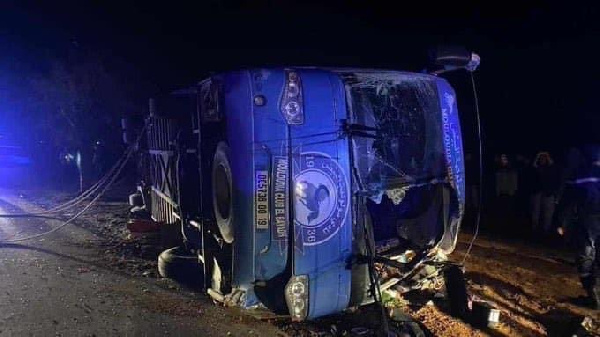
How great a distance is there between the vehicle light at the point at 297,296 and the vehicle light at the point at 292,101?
127cm

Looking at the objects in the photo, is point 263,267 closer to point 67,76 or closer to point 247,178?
point 247,178

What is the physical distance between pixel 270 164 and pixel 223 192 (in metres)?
0.64

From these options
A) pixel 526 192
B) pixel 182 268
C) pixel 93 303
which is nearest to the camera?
pixel 93 303

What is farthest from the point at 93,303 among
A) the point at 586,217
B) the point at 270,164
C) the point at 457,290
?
the point at 586,217

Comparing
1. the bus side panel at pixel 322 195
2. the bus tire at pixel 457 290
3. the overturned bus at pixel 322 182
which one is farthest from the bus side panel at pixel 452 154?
the bus side panel at pixel 322 195

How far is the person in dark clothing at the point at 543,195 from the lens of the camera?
8.59 meters

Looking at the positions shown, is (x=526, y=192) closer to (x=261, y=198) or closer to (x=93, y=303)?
(x=261, y=198)

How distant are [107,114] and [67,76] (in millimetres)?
2509

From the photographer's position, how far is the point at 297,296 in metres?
3.73

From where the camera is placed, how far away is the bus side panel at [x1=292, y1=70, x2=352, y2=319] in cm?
372

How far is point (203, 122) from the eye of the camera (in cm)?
418

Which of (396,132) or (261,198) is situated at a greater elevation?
(396,132)

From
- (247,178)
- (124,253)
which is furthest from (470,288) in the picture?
(124,253)

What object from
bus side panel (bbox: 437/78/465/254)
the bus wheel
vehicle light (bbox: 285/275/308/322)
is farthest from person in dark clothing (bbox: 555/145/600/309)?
the bus wheel
